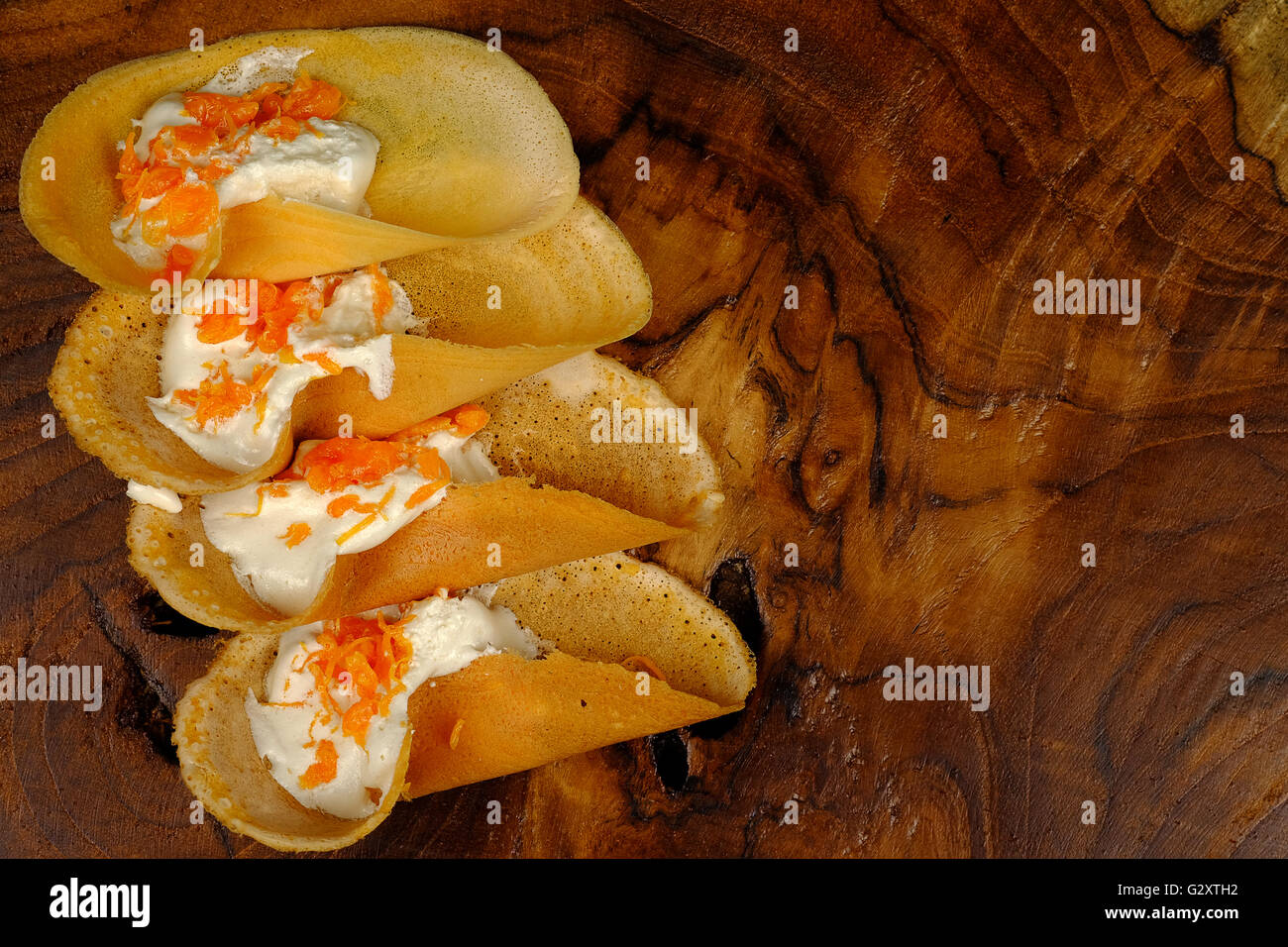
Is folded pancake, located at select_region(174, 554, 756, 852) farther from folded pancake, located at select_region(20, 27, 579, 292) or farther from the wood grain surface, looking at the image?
folded pancake, located at select_region(20, 27, 579, 292)

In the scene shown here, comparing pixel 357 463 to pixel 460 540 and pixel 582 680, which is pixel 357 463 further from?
pixel 582 680

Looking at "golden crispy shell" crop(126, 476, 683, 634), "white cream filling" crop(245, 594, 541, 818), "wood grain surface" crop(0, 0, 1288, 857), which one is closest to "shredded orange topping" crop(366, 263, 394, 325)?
"golden crispy shell" crop(126, 476, 683, 634)

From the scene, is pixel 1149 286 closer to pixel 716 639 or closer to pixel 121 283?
pixel 716 639

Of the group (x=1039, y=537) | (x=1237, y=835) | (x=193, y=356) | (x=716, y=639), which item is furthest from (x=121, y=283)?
(x=1237, y=835)

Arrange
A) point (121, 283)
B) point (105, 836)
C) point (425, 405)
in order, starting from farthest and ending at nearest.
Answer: point (105, 836) → point (425, 405) → point (121, 283)

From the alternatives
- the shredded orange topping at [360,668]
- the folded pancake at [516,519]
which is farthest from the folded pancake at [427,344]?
the shredded orange topping at [360,668]

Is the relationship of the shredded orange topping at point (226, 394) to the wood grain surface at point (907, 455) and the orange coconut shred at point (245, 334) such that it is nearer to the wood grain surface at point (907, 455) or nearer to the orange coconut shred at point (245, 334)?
Result: the orange coconut shred at point (245, 334)

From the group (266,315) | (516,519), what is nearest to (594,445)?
(516,519)
